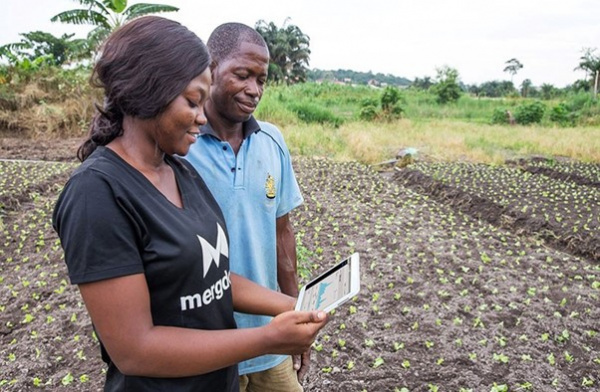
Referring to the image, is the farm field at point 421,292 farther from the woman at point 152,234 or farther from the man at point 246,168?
the woman at point 152,234

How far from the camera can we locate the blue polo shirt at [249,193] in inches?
63.6

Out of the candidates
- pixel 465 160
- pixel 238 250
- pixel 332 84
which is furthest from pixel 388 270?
pixel 332 84

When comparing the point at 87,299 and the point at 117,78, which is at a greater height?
the point at 117,78

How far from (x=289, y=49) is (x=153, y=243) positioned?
39845mm

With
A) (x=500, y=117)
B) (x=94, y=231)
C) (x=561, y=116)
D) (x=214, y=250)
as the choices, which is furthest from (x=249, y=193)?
(x=561, y=116)

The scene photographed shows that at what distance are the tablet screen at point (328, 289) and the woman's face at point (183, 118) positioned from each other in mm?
530

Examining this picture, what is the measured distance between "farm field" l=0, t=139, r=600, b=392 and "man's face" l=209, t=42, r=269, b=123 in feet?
6.53

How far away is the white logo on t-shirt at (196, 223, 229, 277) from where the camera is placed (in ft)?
3.75

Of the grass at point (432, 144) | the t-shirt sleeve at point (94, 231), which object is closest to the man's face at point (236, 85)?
the t-shirt sleeve at point (94, 231)

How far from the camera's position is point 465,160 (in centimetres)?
1173

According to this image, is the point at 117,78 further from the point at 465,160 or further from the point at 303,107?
the point at 303,107

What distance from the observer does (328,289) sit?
4.53 ft

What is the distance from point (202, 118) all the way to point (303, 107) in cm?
1560

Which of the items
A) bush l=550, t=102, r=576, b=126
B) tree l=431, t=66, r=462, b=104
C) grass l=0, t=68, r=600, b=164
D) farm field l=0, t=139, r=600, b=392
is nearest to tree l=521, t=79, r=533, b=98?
tree l=431, t=66, r=462, b=104
